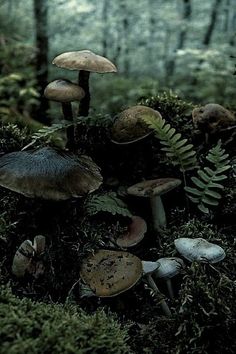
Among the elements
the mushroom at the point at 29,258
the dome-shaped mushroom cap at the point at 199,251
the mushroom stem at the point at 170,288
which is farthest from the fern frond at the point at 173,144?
the mushroom at the point at 29,258

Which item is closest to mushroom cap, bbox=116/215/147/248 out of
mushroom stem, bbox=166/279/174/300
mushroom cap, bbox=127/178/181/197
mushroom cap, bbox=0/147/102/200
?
mushroom cap, bbox=127/178/181/197

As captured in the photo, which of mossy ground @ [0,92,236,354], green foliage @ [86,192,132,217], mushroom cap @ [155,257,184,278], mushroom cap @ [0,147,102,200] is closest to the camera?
mossy ground @ [0,92,236,354]

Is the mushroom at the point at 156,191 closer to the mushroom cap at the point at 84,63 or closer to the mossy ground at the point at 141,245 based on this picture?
the mossy ground at the point at 141,245

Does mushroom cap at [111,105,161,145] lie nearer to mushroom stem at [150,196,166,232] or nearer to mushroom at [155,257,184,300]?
mushroom stem at [150,196,166,232]

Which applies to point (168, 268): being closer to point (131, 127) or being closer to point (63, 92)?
point (131, 127)

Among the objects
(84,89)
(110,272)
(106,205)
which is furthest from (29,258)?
(84,89)

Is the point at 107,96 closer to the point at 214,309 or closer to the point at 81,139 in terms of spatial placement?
the point at 81,139

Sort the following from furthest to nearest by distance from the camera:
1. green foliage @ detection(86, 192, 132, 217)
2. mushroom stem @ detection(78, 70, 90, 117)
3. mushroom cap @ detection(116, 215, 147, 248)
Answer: mushroom stem @ detection(78, 70, 90, 117) < green foliage @ detection(86, 192, 132, 217) < mushroom cap @ detection(116, 215, 147, 248)
